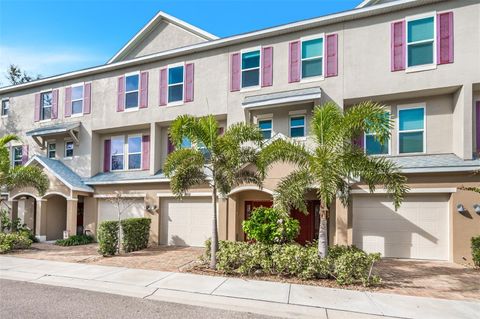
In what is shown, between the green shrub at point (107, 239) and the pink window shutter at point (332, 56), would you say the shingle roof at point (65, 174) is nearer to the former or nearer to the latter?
the green shrub at point (107, 239)

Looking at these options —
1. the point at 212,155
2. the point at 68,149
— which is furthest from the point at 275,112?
the point at 68,149

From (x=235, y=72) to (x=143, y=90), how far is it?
5582mm

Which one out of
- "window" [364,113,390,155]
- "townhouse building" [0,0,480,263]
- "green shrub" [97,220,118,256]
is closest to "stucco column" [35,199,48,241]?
"townhouse building" [0,0,480,263]

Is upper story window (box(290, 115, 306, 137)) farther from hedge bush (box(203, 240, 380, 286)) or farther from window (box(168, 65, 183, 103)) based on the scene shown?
window (box(168, 65, 183, 103))

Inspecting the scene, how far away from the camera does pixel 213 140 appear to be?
9.68m

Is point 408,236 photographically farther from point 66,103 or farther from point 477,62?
point 66,103

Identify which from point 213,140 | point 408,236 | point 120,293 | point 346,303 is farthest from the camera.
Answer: point 408,236

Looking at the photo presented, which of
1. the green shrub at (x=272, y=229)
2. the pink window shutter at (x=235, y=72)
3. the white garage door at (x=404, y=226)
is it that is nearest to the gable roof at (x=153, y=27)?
the pink window shutter at (x=235, y=72)

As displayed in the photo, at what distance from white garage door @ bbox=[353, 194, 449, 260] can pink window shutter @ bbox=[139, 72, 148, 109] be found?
12009 mm

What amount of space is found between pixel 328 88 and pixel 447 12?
204 inches

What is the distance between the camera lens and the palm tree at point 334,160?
26.6 feet

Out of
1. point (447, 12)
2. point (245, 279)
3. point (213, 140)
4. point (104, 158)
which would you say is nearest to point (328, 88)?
point (447, 12)

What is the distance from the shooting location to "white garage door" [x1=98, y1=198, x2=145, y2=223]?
1609 centimetres

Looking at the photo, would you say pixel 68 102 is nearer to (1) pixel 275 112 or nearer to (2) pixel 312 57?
(1) pixel 275 112
